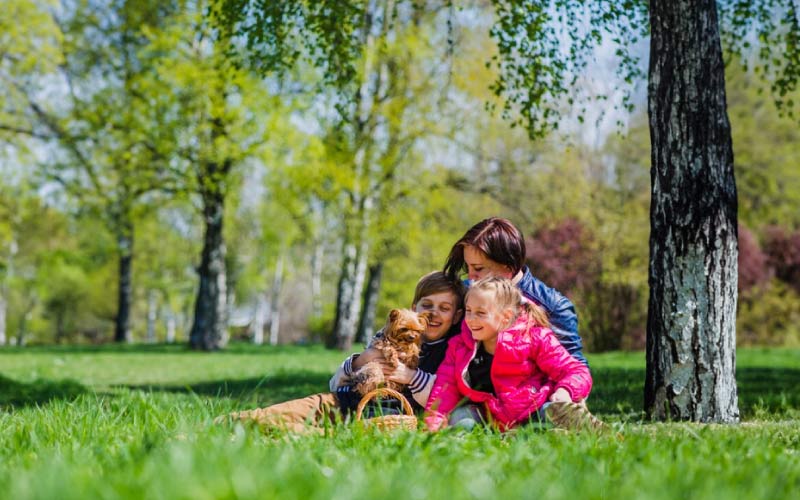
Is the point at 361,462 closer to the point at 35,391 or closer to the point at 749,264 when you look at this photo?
the point at 35,391

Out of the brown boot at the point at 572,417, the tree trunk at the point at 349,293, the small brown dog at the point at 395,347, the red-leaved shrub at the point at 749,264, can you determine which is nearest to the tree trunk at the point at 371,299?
the tree trunk at the point at 349,293

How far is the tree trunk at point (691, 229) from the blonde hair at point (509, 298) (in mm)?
1198

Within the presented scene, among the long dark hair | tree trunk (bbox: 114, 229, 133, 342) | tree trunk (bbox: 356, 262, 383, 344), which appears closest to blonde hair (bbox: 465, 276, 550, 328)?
the long dark hair

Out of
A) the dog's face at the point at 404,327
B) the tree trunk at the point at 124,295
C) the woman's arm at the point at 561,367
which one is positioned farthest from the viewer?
the tree trunk at the point at 124,295

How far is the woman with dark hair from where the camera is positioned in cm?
491

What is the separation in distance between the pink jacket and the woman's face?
52 cm

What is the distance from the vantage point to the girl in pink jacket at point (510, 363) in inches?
175

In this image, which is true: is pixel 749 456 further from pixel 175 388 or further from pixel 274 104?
pixel 274 104

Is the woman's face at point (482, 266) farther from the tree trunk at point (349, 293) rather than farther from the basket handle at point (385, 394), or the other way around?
the tree trunk at point (349, 293)

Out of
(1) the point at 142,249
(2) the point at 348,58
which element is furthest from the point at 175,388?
(1) the point at 142,249

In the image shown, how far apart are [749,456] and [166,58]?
55.9ft

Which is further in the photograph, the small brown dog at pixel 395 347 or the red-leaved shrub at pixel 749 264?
the red-leaved shrub at pixel 749 264

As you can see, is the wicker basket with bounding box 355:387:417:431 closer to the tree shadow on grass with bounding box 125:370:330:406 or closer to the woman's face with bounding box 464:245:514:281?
the woman's face with bounding box 464:245:514:281

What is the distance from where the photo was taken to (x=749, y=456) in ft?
10.4
